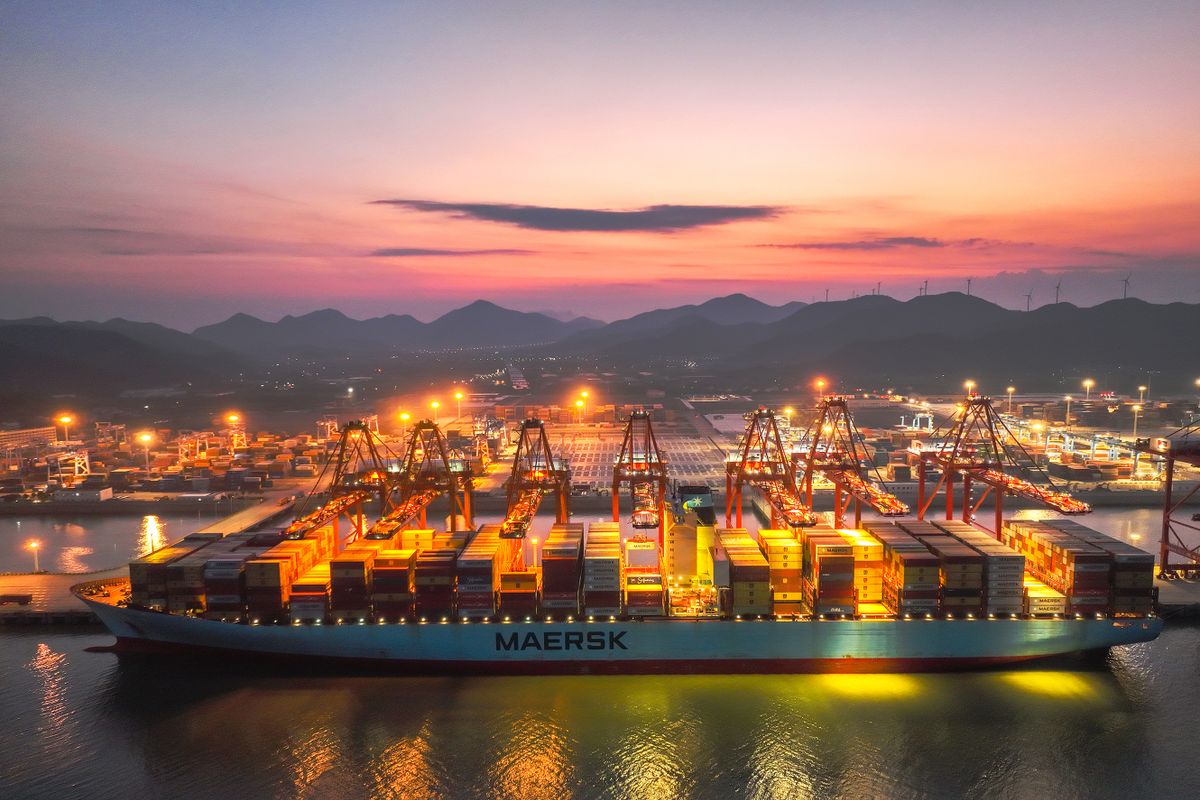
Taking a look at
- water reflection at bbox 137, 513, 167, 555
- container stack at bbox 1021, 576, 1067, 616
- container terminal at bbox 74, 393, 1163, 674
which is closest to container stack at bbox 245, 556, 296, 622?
container terminal at bbox 74, 393, 1163, 674

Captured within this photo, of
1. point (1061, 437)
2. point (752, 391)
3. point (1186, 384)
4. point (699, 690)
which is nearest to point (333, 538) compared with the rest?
point (699, 690)

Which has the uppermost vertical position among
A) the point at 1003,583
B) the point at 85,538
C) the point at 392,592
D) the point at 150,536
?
the point at 1003,583

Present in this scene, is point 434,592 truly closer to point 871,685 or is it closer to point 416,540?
point 416,540

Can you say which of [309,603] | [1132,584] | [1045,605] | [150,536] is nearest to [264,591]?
[309,603]

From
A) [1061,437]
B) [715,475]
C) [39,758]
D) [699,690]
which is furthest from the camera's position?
[1061,437]

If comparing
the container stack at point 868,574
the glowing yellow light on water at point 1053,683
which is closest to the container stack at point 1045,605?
the glowing yellow light on water at point 1053,683

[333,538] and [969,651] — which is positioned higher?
[333,538]

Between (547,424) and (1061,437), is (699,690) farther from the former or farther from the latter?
(547,424)
